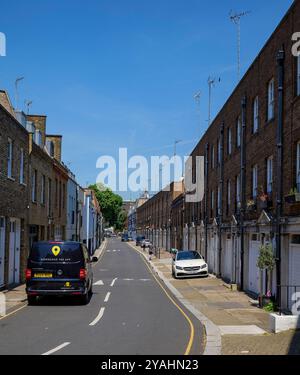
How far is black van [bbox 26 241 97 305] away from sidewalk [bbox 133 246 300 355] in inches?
151

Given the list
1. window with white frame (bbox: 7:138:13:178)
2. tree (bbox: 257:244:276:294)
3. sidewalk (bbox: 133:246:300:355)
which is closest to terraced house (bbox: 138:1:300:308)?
tree (bbox: 257:244:276:294)

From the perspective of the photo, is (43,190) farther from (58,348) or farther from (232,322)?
(58,348)

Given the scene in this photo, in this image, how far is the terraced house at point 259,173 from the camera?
1739 cm

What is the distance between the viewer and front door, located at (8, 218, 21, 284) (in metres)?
23.8

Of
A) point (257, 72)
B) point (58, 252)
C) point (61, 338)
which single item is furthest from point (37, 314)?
point (257, 72)

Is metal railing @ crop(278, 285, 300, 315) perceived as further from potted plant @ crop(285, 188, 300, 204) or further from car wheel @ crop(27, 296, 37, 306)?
car wheel @ crop(27, 296, 37, 306)

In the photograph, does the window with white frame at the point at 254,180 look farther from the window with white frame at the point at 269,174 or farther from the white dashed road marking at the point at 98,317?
the white dashed road marking at the point at 98,317

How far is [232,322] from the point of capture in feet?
49.9

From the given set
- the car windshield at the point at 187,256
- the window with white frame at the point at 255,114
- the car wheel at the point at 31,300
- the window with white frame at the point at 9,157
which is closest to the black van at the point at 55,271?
the car wheel at the point at 31,300

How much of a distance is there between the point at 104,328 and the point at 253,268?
10.8m

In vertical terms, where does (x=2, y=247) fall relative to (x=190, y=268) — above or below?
above

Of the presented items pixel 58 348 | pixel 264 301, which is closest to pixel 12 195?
pixel 264 301

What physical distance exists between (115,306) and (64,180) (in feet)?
74.3

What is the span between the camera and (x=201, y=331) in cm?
1362
